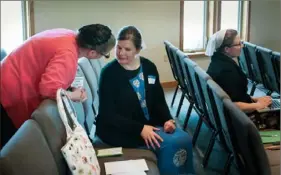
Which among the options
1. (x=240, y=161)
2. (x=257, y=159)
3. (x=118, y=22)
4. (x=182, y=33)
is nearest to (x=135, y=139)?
(x=240, y=161)

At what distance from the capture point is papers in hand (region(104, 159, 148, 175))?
6.71 feet

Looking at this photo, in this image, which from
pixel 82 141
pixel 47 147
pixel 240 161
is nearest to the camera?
pixel 47 147

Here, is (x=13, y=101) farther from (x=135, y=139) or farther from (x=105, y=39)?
(x=135, y=139)

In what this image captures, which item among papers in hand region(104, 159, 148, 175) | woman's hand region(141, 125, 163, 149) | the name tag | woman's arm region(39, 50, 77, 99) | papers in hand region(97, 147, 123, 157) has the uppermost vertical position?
woman's arm region(39, 50, 77, 99)

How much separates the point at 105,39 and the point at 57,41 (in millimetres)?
253

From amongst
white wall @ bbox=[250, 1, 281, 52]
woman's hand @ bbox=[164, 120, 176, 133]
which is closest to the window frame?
white wall @ bbox=[250, 1, 281, 52]

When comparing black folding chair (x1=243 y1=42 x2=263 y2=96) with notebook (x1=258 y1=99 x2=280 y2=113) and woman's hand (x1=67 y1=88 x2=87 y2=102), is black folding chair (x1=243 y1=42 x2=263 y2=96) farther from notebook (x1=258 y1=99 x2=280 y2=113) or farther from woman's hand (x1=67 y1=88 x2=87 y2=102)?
woman's hand (x1=67 y1=88 x2=87 y2=102)

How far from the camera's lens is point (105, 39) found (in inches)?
84.0

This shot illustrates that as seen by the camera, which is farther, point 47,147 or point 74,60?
point 74,60

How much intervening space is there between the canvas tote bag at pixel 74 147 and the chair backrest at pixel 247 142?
67 centimetres

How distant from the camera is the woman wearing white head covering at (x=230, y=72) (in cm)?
266

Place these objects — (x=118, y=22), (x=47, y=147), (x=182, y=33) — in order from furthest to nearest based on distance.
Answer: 1. (x=182, y=33)
2. (x=118, y=22)
3. (x=47, y=147)

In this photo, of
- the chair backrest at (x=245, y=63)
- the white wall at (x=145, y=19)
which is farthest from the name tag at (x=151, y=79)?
the white wall at (x=145, y=19)

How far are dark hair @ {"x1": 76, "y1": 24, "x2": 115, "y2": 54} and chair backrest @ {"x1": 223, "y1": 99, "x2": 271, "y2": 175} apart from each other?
0.68m
